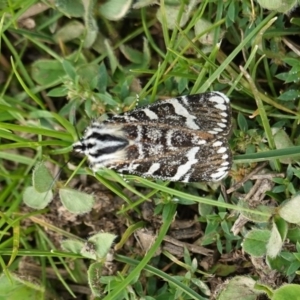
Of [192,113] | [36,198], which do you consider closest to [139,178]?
[192,113]

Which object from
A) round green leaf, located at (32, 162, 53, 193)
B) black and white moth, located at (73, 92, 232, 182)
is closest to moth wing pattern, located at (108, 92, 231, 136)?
black and white moth, located at (73, 92, 232, 182)

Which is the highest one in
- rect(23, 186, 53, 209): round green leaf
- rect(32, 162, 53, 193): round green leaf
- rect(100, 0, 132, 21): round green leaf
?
rect(100, 0, 132, 21): round green leaf

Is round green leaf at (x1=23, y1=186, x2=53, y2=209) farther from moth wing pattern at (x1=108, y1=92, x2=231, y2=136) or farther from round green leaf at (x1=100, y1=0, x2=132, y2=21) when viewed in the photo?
round green leaf at (x1=100, y1=0, x2=132, y2=21)

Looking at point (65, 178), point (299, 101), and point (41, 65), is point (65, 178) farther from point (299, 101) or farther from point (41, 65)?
point (299, 101)

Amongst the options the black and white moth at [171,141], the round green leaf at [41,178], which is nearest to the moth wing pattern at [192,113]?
the black and white moth at [171,141]

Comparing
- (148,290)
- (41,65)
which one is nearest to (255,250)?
(148,290)
